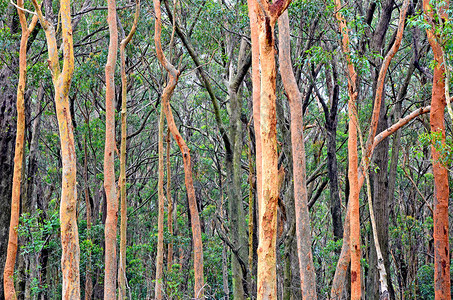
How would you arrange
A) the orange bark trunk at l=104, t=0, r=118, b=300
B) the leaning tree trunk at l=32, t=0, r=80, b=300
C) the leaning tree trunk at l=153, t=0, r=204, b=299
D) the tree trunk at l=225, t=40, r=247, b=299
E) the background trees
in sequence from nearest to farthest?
1. the leaning tree trunk at l=32, t=0, r=80, b=300
2. the background trees
3. the orange bark trunk at l=104, t=0, r=118, b=300
4. the leaning tree trunk at l=153, t=0, r=204, b=299
5. the tree trunk at l=225, t=40, r=247, b=299

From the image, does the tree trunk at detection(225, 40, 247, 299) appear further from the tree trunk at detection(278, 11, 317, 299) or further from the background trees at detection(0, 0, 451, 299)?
the tree trunk at detection(278, 11, 317, 299)

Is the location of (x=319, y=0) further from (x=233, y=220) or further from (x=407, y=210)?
(x=407, y=210)

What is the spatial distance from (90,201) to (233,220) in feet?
30.0

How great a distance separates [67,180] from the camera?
310 inches

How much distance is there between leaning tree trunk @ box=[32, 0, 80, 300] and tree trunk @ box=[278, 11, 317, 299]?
3.68 metres

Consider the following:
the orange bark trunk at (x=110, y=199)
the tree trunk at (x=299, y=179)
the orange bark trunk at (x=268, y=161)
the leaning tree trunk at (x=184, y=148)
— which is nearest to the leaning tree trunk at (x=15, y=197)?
the orange bark trunk at (x=110, y=199)

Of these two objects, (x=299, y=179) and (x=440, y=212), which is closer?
(x=299, y=179)

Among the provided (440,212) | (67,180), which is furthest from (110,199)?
(440,212)

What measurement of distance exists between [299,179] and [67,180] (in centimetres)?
395

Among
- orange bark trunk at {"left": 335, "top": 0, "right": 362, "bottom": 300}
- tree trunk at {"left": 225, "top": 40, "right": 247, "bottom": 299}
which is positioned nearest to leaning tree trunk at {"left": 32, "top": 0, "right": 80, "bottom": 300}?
orange bark trunk at {"left": 335, "top": 0, "right": 362, "bottom": 300}

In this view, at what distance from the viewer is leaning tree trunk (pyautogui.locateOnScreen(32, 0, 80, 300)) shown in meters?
7.69

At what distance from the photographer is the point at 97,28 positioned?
1744 cm

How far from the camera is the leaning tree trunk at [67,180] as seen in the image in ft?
25.2

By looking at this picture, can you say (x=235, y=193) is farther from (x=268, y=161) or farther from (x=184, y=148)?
(x=268, y=161)
